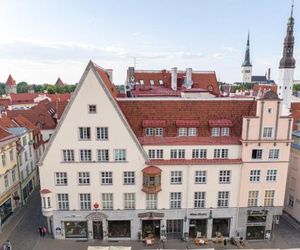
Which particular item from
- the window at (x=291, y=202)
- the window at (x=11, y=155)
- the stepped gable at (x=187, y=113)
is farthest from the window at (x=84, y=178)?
the window at (x=291, y=202)

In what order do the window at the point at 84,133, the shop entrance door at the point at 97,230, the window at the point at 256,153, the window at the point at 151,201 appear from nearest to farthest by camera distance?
the window at the point at 84,133
the window at the point at 256,153
the window at the point at 151,201
the shop entrance door at the point at 97,230

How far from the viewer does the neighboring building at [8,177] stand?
145 feet

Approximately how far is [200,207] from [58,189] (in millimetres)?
21652

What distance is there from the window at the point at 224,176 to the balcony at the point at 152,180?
9423 millimetres

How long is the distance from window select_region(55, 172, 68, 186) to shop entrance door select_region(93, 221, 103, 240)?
26.9 feet

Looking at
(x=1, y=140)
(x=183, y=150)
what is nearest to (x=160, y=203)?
(x=183, y=150)

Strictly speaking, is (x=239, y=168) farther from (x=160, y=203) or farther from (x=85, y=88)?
(x=85, y=88)

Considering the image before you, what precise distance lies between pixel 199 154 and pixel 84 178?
57.5 feet

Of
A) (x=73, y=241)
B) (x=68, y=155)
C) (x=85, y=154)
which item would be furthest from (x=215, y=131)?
(x=73, y=241)

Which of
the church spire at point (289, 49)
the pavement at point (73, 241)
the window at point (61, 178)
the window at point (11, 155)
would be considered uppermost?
the church spire at point (289, 49)

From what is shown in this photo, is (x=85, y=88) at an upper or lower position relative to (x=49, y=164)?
upper

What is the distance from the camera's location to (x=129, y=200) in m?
40.0

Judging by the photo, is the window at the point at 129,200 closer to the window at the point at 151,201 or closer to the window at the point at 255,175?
the window at the point at 151,201

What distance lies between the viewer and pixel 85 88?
1454 inches
